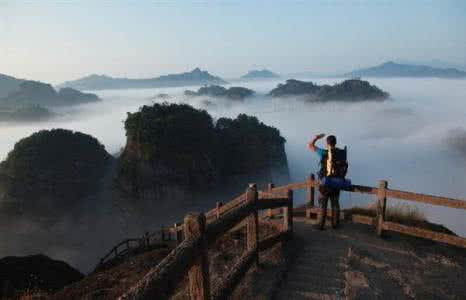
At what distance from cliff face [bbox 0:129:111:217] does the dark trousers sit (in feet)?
112

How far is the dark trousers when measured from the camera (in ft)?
25.8

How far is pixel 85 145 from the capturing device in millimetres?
42188

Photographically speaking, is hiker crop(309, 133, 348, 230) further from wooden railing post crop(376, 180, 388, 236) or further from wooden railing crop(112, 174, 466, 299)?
wooden railing post crop(376, 180, 388, 236)

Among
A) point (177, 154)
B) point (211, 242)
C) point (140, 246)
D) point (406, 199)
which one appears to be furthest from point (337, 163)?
point (177, 154)

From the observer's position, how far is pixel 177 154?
127 ft

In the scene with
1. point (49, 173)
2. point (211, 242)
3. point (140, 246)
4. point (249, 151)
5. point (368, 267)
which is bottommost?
point (140, 246)

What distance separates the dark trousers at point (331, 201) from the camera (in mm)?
7850

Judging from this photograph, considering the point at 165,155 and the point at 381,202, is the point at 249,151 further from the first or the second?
the point at 381,202

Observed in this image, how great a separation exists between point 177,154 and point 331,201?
31.7 metres

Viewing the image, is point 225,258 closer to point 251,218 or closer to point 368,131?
point 251,218

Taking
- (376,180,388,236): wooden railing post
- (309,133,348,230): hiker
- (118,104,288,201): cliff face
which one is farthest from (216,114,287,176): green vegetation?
(309,133,348,230): hiker

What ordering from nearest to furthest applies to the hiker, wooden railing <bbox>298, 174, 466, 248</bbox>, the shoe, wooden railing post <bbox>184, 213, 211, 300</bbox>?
1. wooden railing post <bbox>184, 213, 211, 300</bbox>
2. wooden railing <bbox>298, 174, 466, 248</bbox>
3. the hiker
4. the shoe

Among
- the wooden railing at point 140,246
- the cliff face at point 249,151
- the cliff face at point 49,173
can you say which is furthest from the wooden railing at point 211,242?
the cliff face at point 249,151

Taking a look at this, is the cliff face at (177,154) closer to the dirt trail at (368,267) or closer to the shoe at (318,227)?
the shoe at (318,227)
